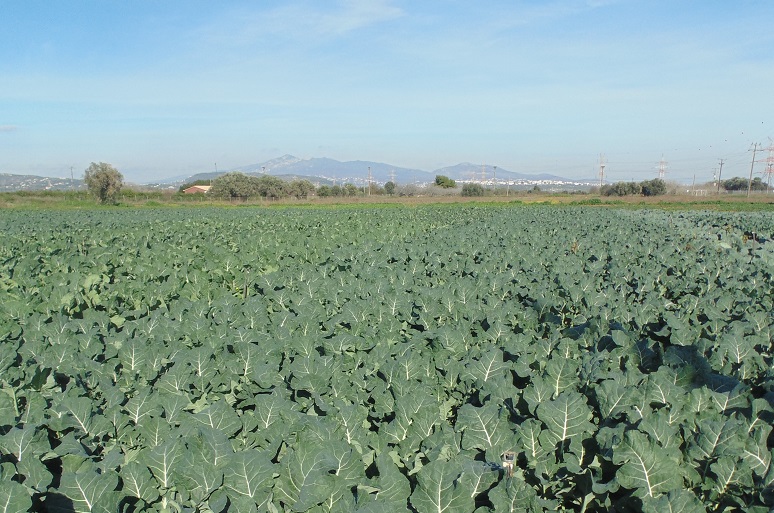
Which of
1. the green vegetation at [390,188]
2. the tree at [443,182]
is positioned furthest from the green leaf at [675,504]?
the tree at [443,182]

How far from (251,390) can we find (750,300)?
6201 millimetres

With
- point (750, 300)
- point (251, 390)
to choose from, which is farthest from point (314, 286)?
point (750, 300)

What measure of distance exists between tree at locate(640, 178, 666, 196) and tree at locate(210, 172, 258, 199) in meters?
57.9

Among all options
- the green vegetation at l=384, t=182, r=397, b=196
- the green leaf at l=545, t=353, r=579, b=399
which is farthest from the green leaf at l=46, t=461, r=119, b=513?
the green vegetation at l=384, t=182, r=397, b=196

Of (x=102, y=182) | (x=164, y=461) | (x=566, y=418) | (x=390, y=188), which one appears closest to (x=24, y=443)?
(x=164, y=461)

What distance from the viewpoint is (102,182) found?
214 feet

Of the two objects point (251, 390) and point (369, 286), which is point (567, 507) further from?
point (369, 286)

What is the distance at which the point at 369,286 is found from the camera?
7.38 m

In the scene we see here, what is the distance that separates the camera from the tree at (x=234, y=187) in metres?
71.2

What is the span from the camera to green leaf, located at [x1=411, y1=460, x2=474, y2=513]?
2.26 metres

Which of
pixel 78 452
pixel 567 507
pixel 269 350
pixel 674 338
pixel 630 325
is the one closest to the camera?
pixel 78 452

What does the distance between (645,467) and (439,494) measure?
936mm

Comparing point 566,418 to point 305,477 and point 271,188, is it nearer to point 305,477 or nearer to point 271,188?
point 305,477

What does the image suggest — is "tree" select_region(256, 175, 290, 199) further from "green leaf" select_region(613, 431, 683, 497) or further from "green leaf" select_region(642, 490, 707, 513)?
"green leaf" select_region(642, 490, 707, 513)
